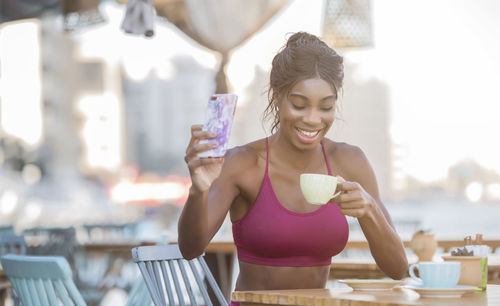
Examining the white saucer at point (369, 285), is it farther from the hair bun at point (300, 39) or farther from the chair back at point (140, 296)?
the chair back at point (140, 296)

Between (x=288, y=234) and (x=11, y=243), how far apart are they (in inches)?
127

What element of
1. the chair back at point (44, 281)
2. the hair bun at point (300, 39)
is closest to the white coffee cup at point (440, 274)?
the hair bun at point (300, 39)

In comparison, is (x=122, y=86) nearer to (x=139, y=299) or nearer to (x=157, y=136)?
(x=157, y=136)

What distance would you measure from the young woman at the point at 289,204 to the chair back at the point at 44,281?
291 mm

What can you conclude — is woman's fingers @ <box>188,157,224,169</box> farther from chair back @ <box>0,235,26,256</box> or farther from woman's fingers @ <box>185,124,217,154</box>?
chair back @ <box>0,235,26,256</box>

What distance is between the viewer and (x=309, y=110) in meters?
1.86

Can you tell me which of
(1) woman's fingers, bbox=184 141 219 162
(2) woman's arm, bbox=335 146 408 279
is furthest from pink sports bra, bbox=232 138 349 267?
(1) woman's fingers, bbox=184 141 219 162

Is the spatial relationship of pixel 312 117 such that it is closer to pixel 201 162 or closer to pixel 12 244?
pixel 201 162

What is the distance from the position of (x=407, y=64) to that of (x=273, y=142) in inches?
732

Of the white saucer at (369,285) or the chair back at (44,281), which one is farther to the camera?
the chair back at (44,281)

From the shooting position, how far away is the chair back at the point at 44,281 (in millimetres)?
1842

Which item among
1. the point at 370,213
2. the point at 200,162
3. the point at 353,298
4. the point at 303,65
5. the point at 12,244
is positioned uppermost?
the point at 303,65

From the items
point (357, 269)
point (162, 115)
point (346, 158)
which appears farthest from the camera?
point (162, 115)

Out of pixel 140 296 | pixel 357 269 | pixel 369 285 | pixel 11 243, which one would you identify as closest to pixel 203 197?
pixel 369 285
